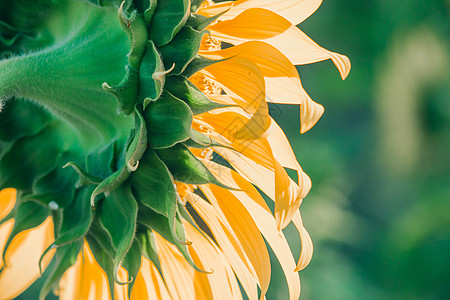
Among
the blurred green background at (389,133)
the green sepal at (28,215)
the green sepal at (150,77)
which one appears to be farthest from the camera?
the blurred green background at (389,133)

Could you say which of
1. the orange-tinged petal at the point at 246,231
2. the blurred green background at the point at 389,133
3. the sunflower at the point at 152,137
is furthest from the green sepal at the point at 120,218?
the blurred green background at the point at 389,133

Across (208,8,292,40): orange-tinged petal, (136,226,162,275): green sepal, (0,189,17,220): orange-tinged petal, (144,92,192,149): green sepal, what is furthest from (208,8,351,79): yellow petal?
(0,189,17,220): orange-tinged petal

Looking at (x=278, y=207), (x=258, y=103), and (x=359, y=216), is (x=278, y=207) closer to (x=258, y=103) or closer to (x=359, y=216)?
(x=258, y=103)

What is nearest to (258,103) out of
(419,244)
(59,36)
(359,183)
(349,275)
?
(59,36)

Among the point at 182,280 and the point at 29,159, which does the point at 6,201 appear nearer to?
the point at 29,159

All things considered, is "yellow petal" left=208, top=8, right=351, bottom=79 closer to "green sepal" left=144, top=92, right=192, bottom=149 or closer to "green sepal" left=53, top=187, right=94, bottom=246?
"green sepal" left=144, top=92, right=192, bottom=149

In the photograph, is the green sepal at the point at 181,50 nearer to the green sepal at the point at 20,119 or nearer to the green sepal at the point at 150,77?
the green sepal at the point at 150,77

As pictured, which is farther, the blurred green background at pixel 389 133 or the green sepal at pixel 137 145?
the blurred green background at pixel 389 133
